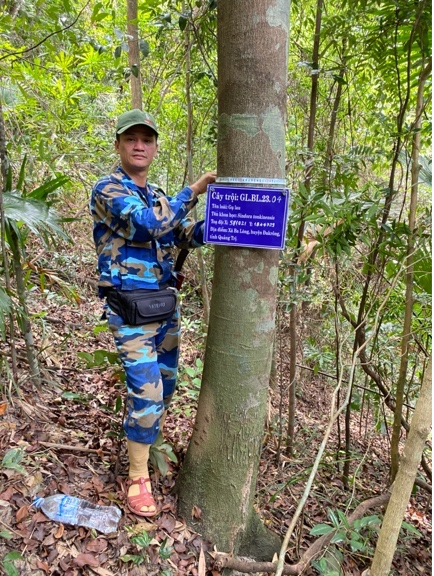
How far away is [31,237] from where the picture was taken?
4.95 m

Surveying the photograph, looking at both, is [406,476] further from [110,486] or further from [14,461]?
[14,461]

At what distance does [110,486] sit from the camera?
2.25 metres

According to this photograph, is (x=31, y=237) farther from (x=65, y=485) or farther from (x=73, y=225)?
(x=65, y=485)

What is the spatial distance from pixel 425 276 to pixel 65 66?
3.63 metres

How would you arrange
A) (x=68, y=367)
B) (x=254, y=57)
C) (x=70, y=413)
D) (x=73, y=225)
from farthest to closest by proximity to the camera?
(x=73, y=225)
(x=68, y=367)
(x=70, y=413)
(x=254, y=57)

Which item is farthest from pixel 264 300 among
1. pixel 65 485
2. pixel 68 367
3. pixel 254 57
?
pixel 68 367

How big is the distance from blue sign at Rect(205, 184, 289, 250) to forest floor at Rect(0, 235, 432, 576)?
3.78 feet

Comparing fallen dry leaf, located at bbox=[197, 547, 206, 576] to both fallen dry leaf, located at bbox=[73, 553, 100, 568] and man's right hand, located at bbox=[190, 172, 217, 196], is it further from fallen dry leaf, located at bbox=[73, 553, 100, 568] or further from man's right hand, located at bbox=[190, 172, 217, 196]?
man's right hand, located at bbox=[190, 172, 217, 196]

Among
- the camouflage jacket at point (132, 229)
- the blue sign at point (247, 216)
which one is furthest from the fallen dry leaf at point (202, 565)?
the blue sign at point (247, 216)

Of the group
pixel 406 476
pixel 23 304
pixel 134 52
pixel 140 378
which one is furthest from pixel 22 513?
pixel 134 52

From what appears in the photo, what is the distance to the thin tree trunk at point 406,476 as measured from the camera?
1.37 m

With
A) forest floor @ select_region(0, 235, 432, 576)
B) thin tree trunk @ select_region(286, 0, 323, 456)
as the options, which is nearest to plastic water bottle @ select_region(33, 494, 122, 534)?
forest floor @ select_region(0, 235, 432, 576)

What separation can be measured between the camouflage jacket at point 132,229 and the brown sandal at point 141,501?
993 mm

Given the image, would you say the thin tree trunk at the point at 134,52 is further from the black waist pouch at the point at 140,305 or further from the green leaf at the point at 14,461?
the green leaf at the point at 14,461
